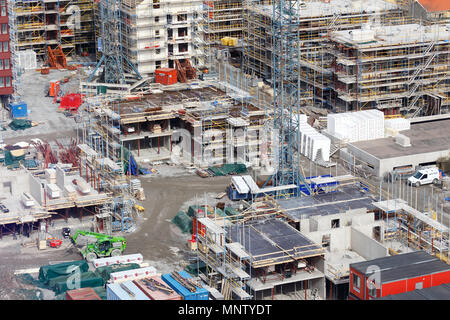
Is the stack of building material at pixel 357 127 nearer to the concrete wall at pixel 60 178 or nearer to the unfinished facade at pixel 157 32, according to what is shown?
the unfinished facade at pixel 157 32

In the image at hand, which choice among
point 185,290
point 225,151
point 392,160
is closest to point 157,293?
point 185,290

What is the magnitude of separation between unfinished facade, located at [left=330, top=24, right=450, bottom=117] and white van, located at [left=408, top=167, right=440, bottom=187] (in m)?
14.4

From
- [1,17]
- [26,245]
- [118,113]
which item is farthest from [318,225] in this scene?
[1,17]

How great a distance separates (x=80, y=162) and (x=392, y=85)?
3163 centimetres

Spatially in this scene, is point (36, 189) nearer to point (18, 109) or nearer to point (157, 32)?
point (18, 109)

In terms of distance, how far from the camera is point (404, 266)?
57094 mm

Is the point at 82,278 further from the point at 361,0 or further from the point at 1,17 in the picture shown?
the point at 361,0

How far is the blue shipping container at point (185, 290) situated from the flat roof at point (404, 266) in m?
8.81

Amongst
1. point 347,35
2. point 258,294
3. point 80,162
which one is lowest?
point 258,294

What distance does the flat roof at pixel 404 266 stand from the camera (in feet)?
184

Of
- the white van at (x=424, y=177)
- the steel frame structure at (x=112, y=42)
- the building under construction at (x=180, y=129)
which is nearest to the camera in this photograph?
the white van at (x=424, y=177)

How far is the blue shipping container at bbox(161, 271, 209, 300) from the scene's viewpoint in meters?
56.8

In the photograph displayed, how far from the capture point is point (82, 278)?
199 feet

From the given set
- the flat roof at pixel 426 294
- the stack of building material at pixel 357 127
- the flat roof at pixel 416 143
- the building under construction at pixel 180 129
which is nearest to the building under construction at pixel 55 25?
the building under construction at pixel 180 129
